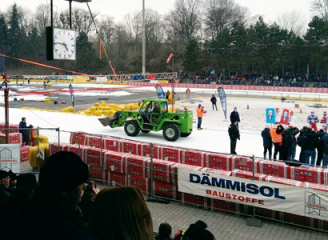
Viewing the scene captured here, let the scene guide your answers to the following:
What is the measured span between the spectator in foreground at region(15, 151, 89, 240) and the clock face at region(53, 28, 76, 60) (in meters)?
7.20

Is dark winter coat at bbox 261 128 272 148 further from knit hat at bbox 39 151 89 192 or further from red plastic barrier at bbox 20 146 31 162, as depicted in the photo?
knit hat at bbox 39 151 89 192

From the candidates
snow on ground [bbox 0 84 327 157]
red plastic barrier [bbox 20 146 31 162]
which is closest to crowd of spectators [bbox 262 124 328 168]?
snow on ground [bbox 0 84 327 157]

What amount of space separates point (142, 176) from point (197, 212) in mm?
1925

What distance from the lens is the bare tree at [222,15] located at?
8369 cm

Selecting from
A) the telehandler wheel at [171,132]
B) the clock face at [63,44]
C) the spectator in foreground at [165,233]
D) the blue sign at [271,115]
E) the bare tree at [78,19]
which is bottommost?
the telehandler wheel at [171,132]

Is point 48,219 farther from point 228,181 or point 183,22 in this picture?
point 183,22

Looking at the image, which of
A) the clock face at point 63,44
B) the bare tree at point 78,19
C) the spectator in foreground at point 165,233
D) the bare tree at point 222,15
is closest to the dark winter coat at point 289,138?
Answer: the clock face at point 63,44

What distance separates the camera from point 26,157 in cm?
1332

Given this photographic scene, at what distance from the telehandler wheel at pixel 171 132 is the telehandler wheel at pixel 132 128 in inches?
61.3

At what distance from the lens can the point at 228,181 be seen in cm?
846

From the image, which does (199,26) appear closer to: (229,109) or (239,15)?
(239,15)

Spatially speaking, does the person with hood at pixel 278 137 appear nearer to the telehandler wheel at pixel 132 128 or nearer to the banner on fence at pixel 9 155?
→ the telehandler wheel at pixel 132 128

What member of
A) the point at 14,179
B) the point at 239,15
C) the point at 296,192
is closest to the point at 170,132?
the point at 296,192

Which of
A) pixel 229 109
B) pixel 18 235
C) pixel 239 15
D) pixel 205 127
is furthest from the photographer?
pixel 239 15
